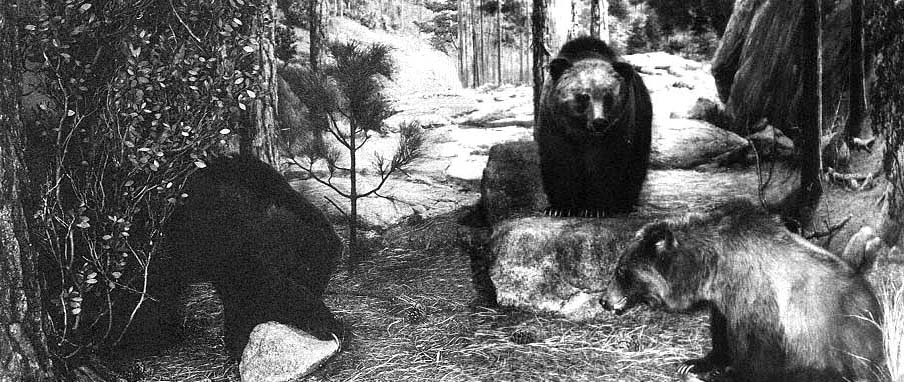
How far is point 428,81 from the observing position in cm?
423

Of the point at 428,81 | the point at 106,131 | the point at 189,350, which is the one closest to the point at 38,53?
the point at 106,131

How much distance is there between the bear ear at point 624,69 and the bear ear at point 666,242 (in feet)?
4.68

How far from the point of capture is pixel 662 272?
312 cm

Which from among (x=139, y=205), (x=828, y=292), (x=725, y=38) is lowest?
(x=828, y=292)

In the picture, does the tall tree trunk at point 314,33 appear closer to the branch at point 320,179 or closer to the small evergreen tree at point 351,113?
the small evergreen tree at point 351,113

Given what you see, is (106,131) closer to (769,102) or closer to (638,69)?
(638,69)

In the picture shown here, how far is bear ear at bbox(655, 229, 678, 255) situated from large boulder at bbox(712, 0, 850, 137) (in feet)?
4.02

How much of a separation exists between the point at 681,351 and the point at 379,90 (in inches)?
83.7

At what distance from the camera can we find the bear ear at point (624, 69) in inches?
166

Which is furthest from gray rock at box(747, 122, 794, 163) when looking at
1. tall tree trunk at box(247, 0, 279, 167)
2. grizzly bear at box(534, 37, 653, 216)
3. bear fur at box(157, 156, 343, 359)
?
tall tree trunk at box(247, 0, 279, 167)

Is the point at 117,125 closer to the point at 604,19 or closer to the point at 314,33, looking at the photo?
the point at 314,33

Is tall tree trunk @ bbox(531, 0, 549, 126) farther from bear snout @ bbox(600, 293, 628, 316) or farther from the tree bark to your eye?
bear snout @ bbox(600, 293, 628, 316)

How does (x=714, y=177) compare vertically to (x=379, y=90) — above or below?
below

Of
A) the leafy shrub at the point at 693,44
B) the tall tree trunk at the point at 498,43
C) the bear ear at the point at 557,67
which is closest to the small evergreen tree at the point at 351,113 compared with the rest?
the tall tree trunk at the point at 498,43
